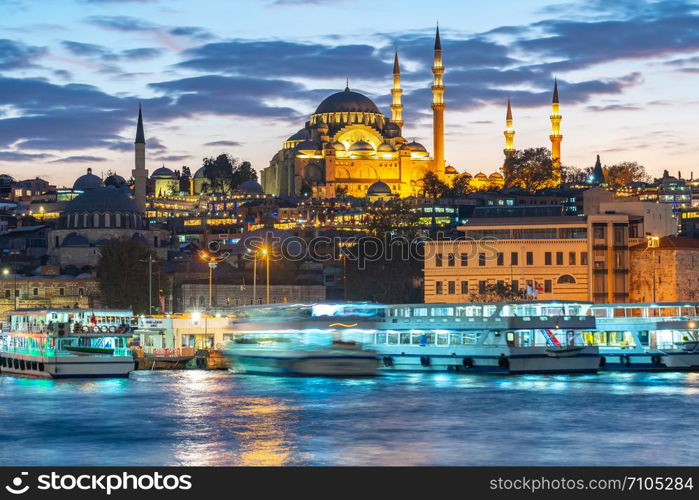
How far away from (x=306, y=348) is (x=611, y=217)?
29338mm

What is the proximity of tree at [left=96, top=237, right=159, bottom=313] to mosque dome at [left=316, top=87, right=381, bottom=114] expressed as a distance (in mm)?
78467

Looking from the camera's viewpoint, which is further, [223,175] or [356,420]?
[223,175]

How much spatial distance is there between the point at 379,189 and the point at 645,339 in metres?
101

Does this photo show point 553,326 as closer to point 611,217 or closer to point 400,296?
point 611,217

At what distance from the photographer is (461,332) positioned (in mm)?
53281

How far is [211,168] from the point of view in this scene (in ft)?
586

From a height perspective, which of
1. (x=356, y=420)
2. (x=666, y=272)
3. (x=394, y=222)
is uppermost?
(x=394, y=222)

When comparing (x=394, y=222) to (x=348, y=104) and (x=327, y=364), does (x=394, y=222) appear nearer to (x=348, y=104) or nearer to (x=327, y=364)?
(x=348, y=104)

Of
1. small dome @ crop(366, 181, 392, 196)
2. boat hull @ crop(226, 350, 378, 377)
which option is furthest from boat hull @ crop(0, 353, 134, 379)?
small dome @ crop(366, 181, 392, 196)

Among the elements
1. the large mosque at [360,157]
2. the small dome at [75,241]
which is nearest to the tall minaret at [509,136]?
the large mosque at [360,157]

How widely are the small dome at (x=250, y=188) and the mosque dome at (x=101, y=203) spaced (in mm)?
41889

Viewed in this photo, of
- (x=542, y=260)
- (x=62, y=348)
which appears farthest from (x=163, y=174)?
(x=62, y=348)

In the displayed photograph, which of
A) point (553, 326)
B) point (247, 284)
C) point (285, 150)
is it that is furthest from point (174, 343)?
point (285, 150)

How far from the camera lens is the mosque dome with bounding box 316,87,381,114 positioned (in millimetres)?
176125
